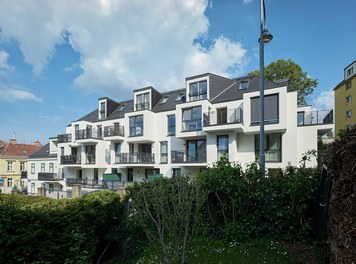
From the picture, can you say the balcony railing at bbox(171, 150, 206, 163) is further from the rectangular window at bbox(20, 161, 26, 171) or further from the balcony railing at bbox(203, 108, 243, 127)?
the rectangular window at bbox(20, 161, 26, 171)

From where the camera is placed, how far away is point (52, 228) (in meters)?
4.99

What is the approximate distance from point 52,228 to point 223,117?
15862 millimetres

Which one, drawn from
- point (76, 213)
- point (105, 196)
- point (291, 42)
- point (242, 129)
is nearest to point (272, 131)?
point (242, 129)

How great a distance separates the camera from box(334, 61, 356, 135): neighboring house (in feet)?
95.3

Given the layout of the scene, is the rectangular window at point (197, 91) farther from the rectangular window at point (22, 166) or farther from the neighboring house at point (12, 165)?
the rectangular window at point (22, 166)

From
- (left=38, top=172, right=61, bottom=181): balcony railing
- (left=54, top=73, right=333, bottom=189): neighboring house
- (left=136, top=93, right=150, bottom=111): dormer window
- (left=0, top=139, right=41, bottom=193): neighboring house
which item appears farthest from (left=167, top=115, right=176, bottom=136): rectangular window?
(left=0, top=139, right=41, bottom=193): neighboring house

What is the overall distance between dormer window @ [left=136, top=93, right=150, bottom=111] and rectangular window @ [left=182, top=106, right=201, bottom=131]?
615cm

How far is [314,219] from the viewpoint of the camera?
224 inches

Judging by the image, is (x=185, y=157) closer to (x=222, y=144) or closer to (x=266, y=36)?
(x=222, y=144)

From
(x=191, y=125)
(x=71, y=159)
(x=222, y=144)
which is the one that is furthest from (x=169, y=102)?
(x=71, y=159)

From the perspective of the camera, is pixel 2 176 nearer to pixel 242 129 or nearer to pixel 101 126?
pixel 101 126

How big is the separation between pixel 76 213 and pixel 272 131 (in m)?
14.8

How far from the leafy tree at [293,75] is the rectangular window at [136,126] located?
16490 mm

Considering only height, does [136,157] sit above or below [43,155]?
above
